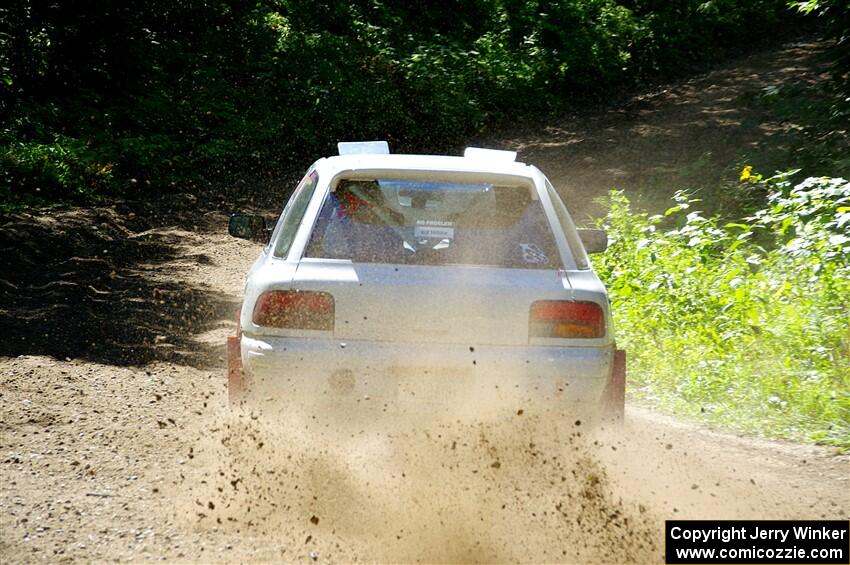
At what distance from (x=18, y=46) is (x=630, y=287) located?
1341 centimetres

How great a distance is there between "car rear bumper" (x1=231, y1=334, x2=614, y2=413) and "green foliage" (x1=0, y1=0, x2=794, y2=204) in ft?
36.4

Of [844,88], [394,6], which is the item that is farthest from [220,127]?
[844,88]

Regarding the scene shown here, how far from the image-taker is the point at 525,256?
5309 mm

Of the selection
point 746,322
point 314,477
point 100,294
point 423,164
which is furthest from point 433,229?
point 100,294

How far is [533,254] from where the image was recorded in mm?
5332

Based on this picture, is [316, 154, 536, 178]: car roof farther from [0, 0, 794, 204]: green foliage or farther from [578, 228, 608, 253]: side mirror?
[0, 0, 794, 204]: green foliage

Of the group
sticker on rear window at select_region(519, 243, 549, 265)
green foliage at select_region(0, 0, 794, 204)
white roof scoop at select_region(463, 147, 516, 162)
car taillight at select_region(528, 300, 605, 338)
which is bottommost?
car taillight at select_region(528, 300, 605, 338)

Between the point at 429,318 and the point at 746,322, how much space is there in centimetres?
429

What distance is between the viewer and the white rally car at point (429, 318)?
492cm

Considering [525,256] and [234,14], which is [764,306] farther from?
[234,14]

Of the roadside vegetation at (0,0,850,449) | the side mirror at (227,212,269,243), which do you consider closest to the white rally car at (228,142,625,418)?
the side mirror at (227,212,269,243)

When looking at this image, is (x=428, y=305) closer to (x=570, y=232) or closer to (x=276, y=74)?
(x=570, y=232)

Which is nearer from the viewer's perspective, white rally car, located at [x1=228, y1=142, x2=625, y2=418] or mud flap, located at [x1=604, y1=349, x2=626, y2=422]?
white rally car, located at [x1=228, y1=142, x2=625, y2=418]

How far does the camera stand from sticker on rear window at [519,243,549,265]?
529 centimetres
